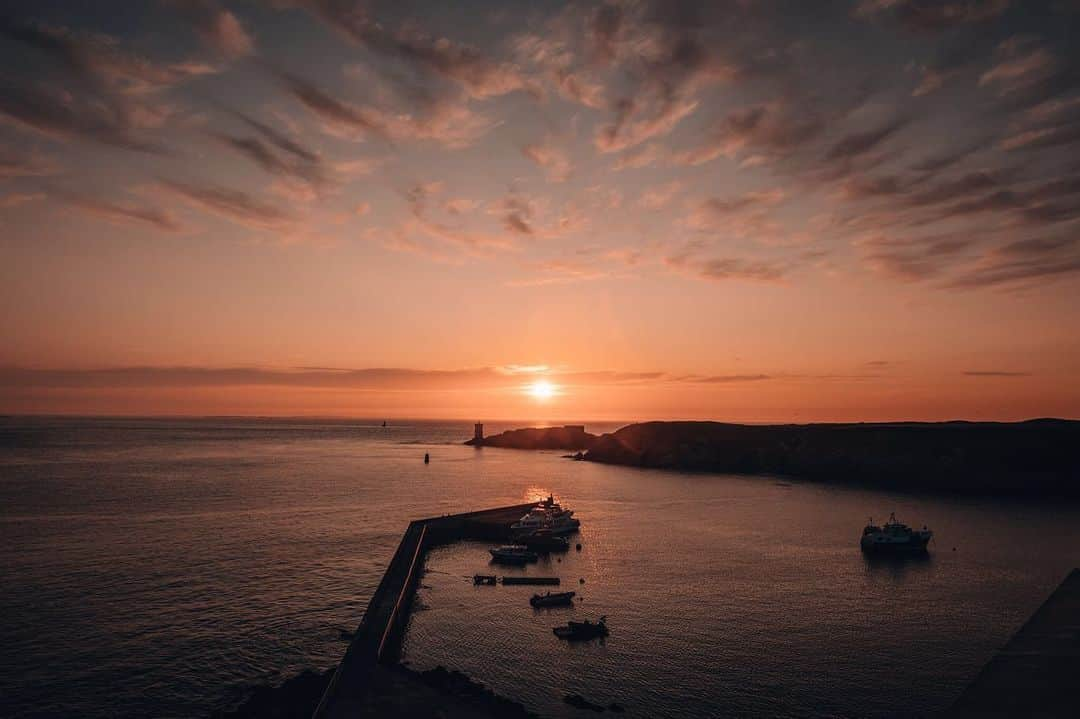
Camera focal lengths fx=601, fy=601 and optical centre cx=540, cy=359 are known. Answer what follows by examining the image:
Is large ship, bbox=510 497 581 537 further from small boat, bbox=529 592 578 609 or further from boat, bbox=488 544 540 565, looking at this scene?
small boat, bbox=529 592 578 609

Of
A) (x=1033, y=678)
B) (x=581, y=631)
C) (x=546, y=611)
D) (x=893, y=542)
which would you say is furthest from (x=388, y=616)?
(x=893, y=542)

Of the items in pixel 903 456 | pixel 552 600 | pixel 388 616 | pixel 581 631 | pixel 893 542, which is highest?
pixel 903 456

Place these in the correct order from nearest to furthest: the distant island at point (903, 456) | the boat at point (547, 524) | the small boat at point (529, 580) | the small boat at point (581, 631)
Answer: the small boat at point (581, 631), the small boat at point (529, 580), the boat at point (547, 524), the distant island at point (903, 456)

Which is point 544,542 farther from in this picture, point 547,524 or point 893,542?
point 893,542

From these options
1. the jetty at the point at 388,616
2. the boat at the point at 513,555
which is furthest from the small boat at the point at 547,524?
the boat at the point at 513,555

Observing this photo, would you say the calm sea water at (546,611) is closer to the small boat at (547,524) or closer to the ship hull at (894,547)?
the small boat at (547,524)

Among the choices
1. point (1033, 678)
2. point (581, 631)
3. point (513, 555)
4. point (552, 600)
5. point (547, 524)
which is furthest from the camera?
point (547, 524)
